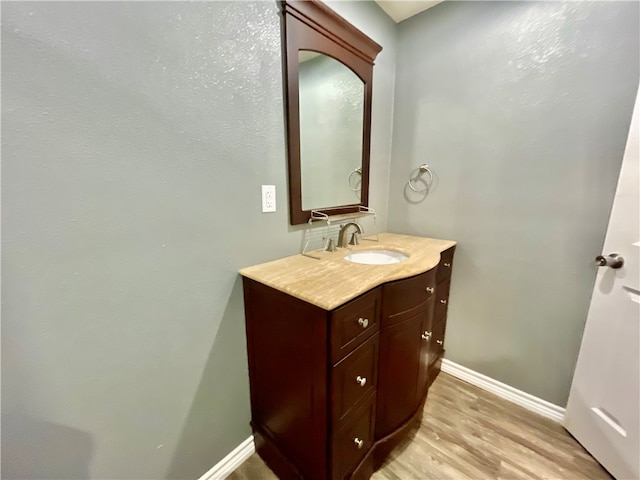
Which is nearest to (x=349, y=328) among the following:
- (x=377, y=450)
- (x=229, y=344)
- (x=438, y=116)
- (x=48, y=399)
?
(x=229, y=344)

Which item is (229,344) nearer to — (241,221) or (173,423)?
(173,423)

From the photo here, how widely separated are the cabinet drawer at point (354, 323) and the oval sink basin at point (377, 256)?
0.49 metres

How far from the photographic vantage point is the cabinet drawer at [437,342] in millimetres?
1604

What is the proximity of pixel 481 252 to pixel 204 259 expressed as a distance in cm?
159

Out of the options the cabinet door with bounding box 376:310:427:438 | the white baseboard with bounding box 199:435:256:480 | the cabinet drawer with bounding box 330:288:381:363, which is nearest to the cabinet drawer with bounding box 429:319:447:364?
the cabinet door with bounding box 376:310:427:438

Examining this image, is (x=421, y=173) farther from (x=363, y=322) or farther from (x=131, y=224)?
(x=131, y=224)

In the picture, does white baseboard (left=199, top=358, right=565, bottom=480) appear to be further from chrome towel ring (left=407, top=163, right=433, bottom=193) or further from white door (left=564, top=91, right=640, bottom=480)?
chrome towel ring (left=407, top=163, right=433, bottom=193)

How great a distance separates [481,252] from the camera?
1595 mm

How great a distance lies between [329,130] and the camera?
142cm

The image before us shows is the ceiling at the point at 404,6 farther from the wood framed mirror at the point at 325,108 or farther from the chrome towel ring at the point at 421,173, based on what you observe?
the chrome towel ring at the point at 421,173

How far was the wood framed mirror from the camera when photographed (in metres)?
1.14

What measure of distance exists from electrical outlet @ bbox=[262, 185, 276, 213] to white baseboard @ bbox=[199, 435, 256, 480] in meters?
1.12

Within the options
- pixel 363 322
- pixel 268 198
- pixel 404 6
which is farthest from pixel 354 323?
pixel 404 6

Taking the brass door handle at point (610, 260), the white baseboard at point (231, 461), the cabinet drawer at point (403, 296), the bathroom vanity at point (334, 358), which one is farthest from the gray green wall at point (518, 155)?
the white baseboard at point (231, 461)
